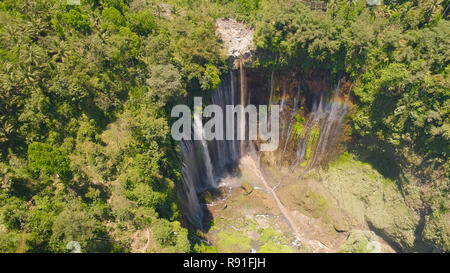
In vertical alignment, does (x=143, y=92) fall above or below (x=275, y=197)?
above

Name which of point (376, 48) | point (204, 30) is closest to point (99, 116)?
point (204, 30)

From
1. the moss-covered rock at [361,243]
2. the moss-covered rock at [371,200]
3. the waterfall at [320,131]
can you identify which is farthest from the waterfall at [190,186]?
the moss-covered rock at [371,200]

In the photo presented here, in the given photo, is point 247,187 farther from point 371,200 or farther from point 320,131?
point 371,200

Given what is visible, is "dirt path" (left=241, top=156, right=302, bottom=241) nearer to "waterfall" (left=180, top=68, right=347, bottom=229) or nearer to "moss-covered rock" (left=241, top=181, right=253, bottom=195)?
"moss-covered rock" (left=241, top=181, right=253, bottom=195)

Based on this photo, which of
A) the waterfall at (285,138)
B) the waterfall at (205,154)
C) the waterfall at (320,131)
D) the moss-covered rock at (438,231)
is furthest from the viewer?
the waterfall at (320,131)

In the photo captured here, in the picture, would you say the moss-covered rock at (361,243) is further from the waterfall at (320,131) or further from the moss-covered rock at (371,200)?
the waterfall at (320,131)

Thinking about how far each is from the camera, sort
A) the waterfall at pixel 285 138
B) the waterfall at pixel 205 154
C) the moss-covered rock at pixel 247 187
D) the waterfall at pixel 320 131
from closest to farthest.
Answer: the waterfall at pixel 205 154 < the waterfall at pixel 285 138 < the waterfall at pixel 320 131 < the moss-covered rock at pixel 247 187

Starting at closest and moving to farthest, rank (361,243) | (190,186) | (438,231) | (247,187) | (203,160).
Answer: (438,231), (361,243), (190,186), (203,160), (247,187)

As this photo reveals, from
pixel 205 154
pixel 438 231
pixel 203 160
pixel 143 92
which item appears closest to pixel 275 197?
pixel 203 160

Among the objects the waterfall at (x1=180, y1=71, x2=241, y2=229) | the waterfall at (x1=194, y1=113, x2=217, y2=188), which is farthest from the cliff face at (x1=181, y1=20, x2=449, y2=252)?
the waterfall at (x1=194, y1=113, x2=217, y2=188)
